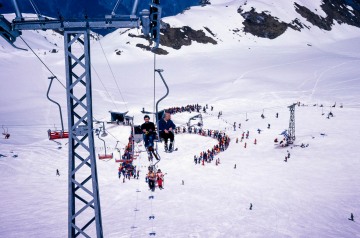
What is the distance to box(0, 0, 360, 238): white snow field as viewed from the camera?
1502 centimetres

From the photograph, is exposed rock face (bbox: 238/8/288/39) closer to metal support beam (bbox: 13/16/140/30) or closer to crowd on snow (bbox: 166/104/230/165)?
crowd on snow (bbox: 166/104/230/165)

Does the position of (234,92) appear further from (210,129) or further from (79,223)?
(79,223)

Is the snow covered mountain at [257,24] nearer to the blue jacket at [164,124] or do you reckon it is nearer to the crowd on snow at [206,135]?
the crowd on snow at [206,135]

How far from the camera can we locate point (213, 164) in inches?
928

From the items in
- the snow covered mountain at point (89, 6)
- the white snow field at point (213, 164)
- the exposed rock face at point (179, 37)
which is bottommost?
the white snow field at point (213, 164)

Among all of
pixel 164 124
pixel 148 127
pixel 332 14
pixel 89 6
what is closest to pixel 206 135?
pixel 164 124

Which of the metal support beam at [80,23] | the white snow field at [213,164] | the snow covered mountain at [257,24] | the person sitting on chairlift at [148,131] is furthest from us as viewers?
the snow covered mountain at [257,24]

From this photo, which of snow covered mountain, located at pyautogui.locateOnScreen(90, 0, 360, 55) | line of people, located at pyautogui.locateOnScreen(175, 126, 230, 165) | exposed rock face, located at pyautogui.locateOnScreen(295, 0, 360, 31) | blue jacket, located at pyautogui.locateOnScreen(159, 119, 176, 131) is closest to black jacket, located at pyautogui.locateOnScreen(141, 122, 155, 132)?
blue jacket, located at pyautogui.locateOnScreen(159, 119, 176, 131)

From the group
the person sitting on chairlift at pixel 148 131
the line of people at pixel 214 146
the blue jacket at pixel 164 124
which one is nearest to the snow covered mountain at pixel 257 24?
the line of people at pixel 214 146

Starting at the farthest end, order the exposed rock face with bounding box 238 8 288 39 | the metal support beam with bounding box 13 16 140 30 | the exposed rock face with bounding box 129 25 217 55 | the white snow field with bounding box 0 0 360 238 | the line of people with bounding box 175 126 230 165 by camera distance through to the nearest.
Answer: the exposed rock face with bounding box 238 8 288 39, the exposed rock face with bounding box 129 25 217 55, the line of people with bounding box 175 126 230 165, the white snow field with bounding box 0 0 360 238, the metal support beam with bounding box 13 16 140 30

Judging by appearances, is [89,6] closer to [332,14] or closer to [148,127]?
[332,14]

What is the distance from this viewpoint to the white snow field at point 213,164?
15.0m

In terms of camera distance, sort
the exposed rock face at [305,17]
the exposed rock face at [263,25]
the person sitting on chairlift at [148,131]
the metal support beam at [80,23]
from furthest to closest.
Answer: the exposed rock face at [305,17]
the exposed rock face at [263,25]
the person sitting on chairlift at [148,131]
the metal support beam at [80,23]

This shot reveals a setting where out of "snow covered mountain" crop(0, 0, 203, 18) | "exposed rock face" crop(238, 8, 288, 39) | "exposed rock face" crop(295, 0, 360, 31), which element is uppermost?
"snow covered mountain" crop(0, 0, 203, 18)
